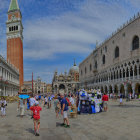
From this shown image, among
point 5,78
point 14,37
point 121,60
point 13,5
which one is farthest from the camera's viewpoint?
point 13,5

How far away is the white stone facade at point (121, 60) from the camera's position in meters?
36.7

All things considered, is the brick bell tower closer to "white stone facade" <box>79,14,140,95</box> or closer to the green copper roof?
the green copper roof

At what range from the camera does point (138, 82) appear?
115 ft

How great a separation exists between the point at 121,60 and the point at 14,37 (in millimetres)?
48229

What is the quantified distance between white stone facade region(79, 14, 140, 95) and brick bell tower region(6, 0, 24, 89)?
32492mm

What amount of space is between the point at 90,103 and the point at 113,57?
1405 inches

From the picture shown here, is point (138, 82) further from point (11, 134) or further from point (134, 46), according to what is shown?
point (11, 134)

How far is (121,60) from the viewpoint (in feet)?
139

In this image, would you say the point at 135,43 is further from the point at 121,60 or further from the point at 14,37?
the point at 14,37

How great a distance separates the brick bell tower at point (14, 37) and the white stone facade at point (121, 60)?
32.5 meters

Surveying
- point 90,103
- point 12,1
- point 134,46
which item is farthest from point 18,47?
point 90,103

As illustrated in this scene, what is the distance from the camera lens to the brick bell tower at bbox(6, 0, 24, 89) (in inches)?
2761

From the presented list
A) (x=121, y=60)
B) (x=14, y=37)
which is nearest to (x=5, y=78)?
(x=121, y=60)

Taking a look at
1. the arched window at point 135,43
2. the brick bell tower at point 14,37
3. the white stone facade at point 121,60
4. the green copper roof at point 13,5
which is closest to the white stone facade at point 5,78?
the brick bell tower at point 14,37
